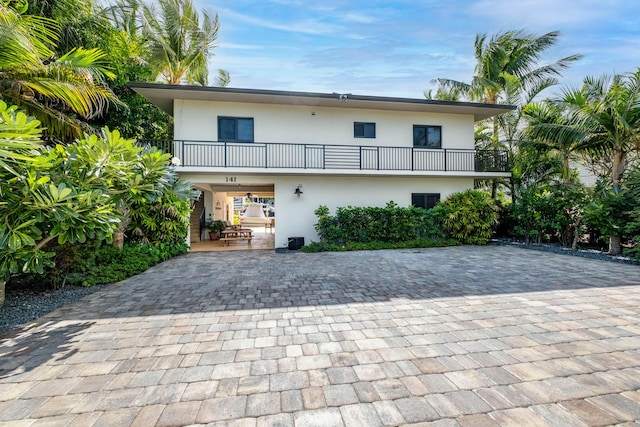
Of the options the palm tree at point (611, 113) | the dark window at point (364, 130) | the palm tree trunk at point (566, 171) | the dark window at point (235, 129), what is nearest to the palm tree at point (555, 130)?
the palm tree trunk at point (566, 171)

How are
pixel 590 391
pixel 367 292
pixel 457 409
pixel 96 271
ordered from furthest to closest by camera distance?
pixel 96 271 < pixel 367 292 < pixel 590 391 < pixel 457 409

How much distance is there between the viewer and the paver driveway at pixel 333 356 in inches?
91.0

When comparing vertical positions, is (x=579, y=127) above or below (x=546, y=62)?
below

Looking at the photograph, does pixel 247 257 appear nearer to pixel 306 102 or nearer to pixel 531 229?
pixel 306 102

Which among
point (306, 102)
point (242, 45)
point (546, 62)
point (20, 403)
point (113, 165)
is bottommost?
point (20, 403)

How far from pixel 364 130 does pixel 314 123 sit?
2.22 meters

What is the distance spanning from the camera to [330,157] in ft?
40.1

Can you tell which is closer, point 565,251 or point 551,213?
point 565,251

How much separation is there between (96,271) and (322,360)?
5.87 meters

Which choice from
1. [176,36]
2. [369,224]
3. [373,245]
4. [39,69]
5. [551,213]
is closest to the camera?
[39,69]

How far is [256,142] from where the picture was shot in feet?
38.8

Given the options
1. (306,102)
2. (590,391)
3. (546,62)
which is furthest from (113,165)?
(546,62)

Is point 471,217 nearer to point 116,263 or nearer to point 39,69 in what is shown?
point 116,263

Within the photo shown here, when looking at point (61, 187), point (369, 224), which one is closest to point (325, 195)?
point (369, 224)
